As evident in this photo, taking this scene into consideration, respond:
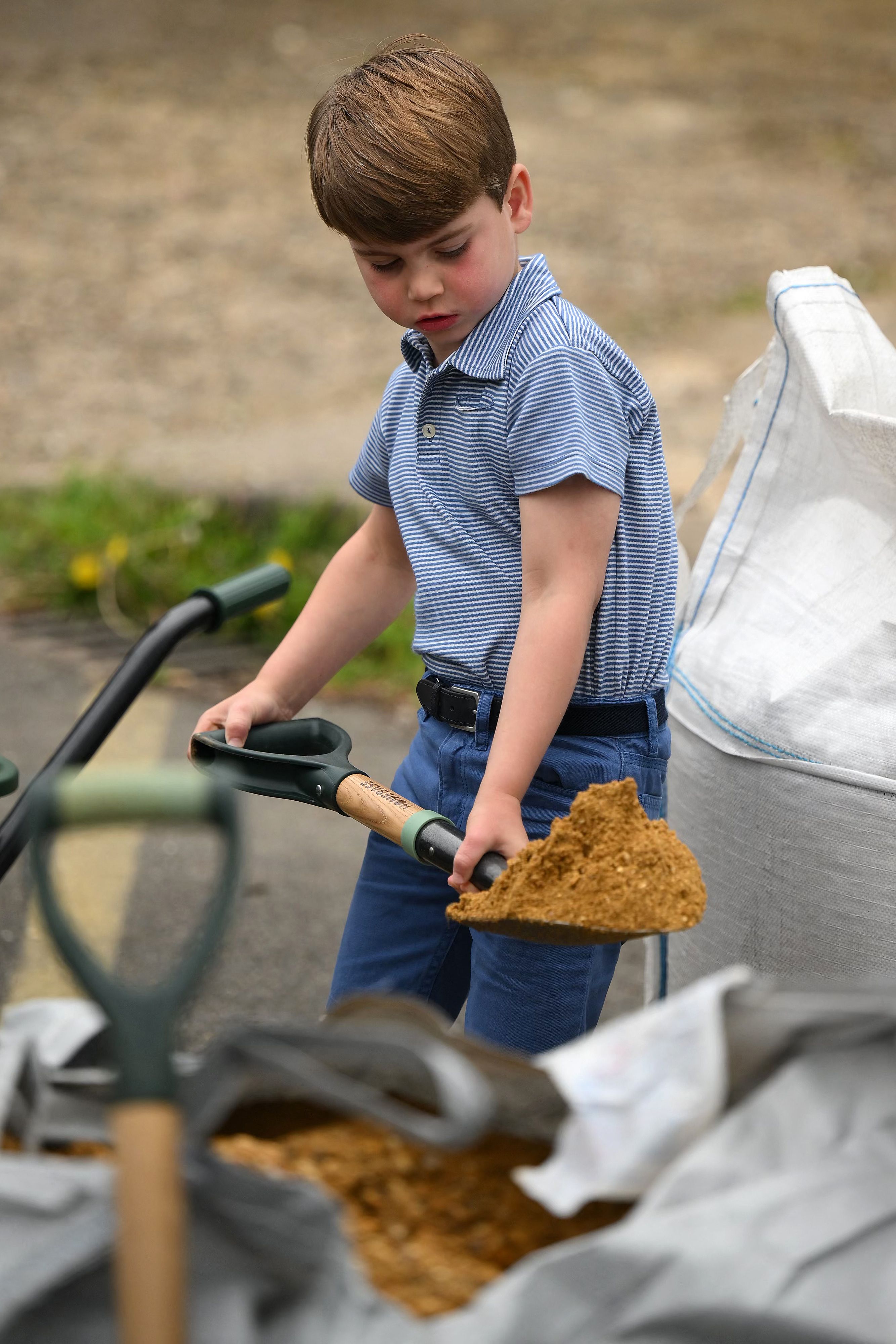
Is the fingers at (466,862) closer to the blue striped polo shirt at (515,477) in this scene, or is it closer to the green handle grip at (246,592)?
the blue striped polo shirt at (515,477)

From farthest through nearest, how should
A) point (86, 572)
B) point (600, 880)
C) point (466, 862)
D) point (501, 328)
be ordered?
point (86, 572) → point (501, 328) → point (466, 862) → point (600, 880)

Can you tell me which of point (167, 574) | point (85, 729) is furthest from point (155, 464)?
point (85, 729)

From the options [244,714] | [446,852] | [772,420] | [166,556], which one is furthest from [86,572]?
[446,852]

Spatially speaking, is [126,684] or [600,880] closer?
[600,880]

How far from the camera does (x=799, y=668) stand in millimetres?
1516

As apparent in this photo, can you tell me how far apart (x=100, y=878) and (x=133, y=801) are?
2218mm

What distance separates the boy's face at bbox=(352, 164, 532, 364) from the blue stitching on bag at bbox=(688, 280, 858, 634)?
388 mm

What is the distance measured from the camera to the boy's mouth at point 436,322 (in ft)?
4.46

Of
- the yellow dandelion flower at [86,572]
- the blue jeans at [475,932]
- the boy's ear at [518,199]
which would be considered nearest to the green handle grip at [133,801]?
the blue jeans at [475,932]

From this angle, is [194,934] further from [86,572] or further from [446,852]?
[86,572]

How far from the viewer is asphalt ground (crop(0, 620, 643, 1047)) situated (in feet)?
7.86

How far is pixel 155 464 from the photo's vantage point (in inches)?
188

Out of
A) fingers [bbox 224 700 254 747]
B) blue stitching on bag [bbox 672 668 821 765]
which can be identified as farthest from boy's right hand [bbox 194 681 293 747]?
blue stitching on bag [bbox 672 668 821 765]

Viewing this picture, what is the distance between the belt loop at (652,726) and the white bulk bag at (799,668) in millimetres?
134
